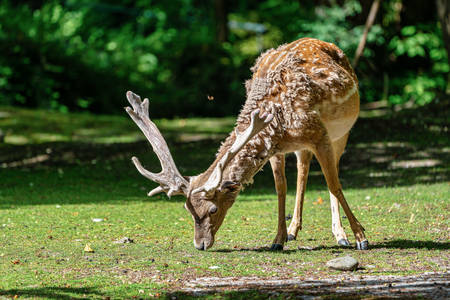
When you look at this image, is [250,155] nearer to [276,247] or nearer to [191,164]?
[276,247]

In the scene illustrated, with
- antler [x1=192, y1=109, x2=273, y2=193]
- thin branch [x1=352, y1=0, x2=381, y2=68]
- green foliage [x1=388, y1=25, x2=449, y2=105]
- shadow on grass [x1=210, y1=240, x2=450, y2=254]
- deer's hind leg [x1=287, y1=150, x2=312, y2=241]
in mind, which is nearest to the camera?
antler [x1=192, y1=109, x2=273, y2=193]

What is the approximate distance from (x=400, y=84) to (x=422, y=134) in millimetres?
6344

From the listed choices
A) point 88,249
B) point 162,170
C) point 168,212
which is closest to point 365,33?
point 168,212

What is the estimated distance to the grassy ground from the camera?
6.27 m

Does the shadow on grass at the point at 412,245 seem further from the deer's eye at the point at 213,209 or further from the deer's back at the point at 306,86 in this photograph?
the deer's eye at the point at 213,209

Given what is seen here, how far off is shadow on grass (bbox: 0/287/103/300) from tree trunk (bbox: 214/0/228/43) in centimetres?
1948

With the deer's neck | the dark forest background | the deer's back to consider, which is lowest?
the dark forest background

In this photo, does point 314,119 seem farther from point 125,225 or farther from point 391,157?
point 391,157

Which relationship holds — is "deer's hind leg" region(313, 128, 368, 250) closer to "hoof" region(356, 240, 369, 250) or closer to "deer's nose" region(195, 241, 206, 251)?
"hoof" region(356, 240, 369, 250)

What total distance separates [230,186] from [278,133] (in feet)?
2.41

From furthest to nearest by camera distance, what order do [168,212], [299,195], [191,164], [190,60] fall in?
[190,60], [191,164], [168,212], [299,195]

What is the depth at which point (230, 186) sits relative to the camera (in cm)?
691

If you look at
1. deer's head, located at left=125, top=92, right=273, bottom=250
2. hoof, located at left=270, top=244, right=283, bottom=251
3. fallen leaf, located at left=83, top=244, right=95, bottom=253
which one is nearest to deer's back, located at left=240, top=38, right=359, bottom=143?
deer's head, located at left=125, top=92, right=273, bottom=250

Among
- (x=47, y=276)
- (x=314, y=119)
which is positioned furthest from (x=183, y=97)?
(x=47, y=276)
